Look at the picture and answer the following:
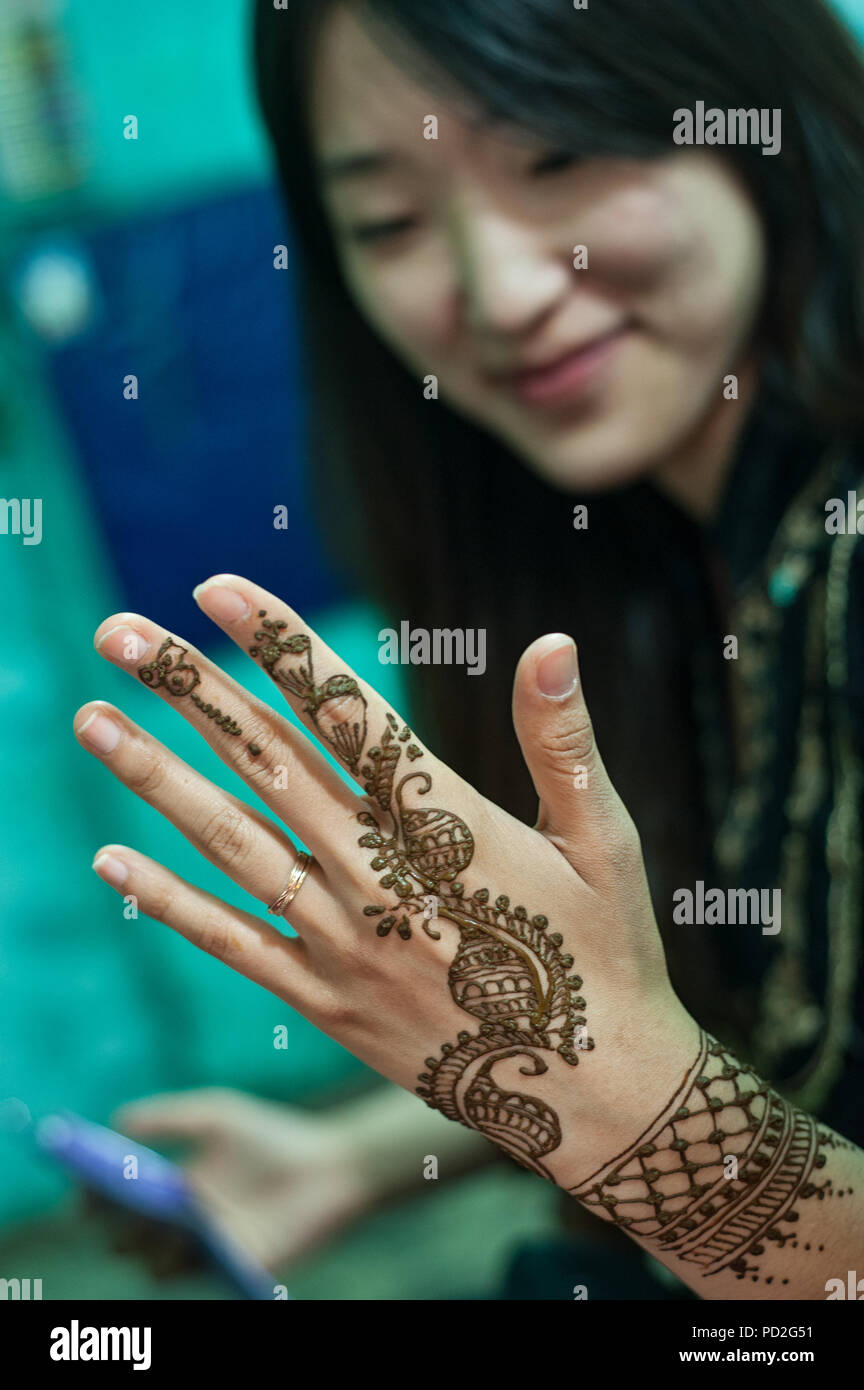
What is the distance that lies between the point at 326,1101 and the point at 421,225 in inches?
30.5

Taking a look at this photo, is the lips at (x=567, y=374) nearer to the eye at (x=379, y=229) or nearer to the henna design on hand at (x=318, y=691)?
the eye at (x=379, y=229)

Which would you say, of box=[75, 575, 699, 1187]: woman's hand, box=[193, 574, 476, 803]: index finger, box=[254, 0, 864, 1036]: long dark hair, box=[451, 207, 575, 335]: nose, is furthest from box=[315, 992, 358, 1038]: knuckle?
box=[451, 207, 575, 335]: nose

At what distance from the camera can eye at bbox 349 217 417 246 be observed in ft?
2.29

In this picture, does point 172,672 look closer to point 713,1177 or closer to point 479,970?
point 479,970

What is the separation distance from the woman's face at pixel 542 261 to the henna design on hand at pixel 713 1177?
433 mm

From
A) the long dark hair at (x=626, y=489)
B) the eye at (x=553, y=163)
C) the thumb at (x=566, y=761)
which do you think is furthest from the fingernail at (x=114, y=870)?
the eye at (x=553, y=163)

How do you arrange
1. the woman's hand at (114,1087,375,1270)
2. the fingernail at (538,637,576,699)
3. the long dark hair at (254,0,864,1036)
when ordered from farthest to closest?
1. the woman's hand at (114,1087,375,1270)
2. the long dark hair at (254,0,864,1036)
3. the fingernail at (538,637,576,699)

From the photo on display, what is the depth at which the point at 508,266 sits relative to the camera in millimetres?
677

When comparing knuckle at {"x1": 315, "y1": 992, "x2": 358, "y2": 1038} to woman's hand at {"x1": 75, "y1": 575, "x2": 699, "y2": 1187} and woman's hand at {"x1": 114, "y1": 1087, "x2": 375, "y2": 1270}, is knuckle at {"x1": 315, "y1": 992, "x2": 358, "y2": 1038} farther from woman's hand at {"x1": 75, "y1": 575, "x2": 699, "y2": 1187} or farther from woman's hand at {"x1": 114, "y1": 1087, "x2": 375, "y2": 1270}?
woman's hand at {"x1": 114, "y1": 1087, "x2": 375, "y2": 1270}

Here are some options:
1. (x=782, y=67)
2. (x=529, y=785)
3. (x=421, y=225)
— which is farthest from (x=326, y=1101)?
(x=782, y=67)

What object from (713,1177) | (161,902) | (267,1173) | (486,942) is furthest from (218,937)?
(267,1173)

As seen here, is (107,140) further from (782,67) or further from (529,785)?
(529,785)

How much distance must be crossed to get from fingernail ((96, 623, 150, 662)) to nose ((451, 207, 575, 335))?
0.35m

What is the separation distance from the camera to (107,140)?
0.79 m
